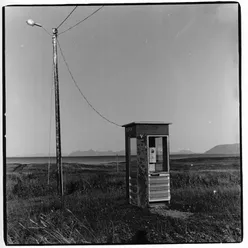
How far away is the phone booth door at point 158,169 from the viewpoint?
325 centimetres

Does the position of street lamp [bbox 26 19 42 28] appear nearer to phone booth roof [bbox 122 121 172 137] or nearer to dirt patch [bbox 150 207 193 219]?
phone booth roof [bbox 122 121 172 137]

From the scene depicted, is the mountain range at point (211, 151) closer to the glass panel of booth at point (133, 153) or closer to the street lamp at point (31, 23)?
the glass panel of booth at point (133, 153)

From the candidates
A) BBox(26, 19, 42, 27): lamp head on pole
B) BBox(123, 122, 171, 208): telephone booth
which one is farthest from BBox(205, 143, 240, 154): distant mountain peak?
BBox(26, 19, 42, 27): lamp head on pole

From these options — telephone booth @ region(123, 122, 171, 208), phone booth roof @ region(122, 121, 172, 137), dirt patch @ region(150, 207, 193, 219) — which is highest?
phone booth roof @ region(122, 121, 172, 137)

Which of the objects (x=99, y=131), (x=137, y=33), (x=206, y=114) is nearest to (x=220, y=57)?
(x=206, y=114)

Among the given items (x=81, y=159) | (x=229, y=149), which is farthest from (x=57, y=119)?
(x=229, y=149)

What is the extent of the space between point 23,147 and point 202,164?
1.82 metres

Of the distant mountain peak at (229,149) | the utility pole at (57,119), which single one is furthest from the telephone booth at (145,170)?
the utility pole at (57,119)

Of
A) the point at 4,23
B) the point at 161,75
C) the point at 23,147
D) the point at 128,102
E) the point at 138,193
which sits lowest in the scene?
the point at 138,193

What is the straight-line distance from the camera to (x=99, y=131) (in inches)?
130

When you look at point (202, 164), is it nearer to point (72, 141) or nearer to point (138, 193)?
point (138, 193)

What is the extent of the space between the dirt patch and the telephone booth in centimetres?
7

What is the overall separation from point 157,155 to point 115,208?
2.34 ft

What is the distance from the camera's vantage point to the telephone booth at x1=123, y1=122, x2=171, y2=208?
3248 millimetres
